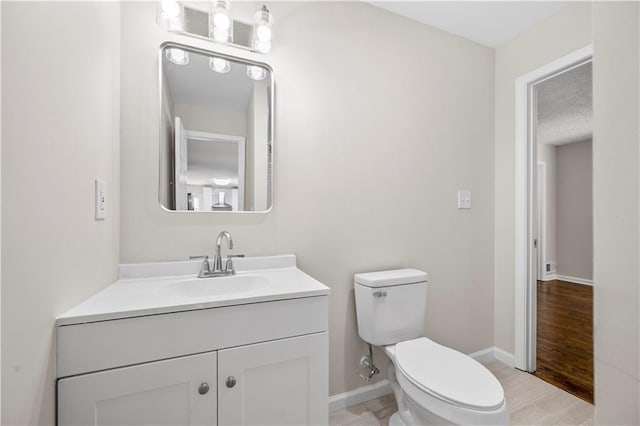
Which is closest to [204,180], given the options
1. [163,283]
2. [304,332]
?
[163,283]

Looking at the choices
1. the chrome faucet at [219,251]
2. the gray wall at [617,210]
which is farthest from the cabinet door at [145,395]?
the gray wall at [617,210]

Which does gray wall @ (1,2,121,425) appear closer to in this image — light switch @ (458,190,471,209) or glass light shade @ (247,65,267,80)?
glass light shade @ (247,65,267,80)

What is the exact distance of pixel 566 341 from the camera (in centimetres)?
234

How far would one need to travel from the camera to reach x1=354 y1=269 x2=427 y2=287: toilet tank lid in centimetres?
146

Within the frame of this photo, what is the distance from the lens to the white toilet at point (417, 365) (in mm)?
989

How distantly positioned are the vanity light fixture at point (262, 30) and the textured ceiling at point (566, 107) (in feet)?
6.00

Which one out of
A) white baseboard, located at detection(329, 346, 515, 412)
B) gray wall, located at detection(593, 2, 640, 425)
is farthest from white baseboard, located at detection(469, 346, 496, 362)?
gray wall, located at detection(593, 2, 640, 425)

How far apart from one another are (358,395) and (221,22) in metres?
2.03

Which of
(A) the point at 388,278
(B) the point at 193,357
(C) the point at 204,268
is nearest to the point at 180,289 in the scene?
(C) the point at 204,268

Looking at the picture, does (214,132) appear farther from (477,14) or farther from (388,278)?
(477,14)

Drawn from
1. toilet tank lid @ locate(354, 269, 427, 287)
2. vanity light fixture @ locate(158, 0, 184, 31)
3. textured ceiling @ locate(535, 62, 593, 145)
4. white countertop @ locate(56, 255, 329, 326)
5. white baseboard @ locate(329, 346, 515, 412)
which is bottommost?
white baseboard @ locate(329, 346, 515, 412)

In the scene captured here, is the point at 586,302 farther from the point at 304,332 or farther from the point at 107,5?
the point at 107,5

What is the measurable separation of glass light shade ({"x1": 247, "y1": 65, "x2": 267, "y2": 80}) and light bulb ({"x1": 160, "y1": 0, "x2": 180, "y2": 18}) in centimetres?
36

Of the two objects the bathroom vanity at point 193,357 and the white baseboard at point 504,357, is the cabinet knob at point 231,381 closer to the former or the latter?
the bathroom vanity at point 193,357
